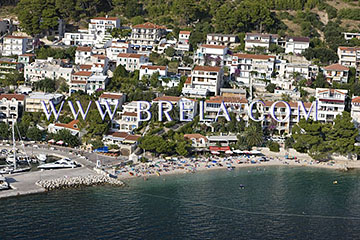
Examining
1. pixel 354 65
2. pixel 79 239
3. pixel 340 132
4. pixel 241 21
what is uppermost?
pixel 241 21

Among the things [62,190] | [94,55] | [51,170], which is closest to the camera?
[62,190]

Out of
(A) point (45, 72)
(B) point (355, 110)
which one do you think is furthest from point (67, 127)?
(B) point (355, 110)

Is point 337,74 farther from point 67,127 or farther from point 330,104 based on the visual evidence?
point 67,127

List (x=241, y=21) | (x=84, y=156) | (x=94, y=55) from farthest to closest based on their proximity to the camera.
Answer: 1. (x=241, y=21)
2. (x=94, y=55)
3. (x=84, y=156)

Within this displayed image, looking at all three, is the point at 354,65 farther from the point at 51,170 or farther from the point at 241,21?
the point at 51,170

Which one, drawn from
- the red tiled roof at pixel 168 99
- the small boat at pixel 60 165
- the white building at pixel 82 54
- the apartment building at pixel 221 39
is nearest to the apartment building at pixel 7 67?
the white building at pixel 82 54

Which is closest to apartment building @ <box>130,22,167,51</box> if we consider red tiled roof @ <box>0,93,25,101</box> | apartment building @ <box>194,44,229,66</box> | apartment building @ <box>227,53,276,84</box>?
apartment building @ <box>194,44,229,66</box>

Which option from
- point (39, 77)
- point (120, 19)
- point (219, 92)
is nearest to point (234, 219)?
point (219, 92)

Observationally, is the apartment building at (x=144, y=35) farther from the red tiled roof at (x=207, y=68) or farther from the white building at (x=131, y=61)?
the red tiled roof at (x=207, y=68)
